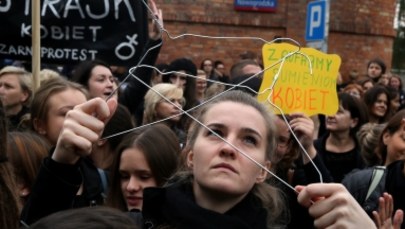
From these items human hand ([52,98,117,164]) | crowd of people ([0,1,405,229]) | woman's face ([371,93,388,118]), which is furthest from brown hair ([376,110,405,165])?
woman's face ([371,93,388,118])

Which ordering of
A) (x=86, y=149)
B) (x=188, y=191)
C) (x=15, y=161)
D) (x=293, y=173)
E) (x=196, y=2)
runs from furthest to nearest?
(x=196, y=2), (x=293, y=173), (x=15, y=161), (x=188, y=191), (x=86, y=149)

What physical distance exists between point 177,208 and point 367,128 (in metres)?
3.12

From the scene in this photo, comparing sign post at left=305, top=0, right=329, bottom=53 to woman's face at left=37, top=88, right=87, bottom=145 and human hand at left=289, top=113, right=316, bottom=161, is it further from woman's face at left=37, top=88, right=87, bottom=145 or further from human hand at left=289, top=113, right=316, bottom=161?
woman's face at left=37, top=88, right=87, bottom=145

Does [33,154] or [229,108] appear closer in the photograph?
[229,108]

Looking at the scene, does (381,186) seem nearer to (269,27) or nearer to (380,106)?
(380,106)

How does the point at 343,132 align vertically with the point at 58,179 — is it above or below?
below

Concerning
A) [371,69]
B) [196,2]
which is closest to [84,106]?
[371,69]

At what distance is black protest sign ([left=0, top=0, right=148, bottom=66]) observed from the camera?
449 centimetres

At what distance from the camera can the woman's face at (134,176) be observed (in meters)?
2.90

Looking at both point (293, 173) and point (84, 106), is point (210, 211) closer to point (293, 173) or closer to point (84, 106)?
point (84, 106)

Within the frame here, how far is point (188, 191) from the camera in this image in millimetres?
2188

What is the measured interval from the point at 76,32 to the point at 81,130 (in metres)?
2.69

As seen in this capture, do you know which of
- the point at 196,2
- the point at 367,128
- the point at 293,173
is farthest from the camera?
the point at 196,2

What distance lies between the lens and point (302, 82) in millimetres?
3365
